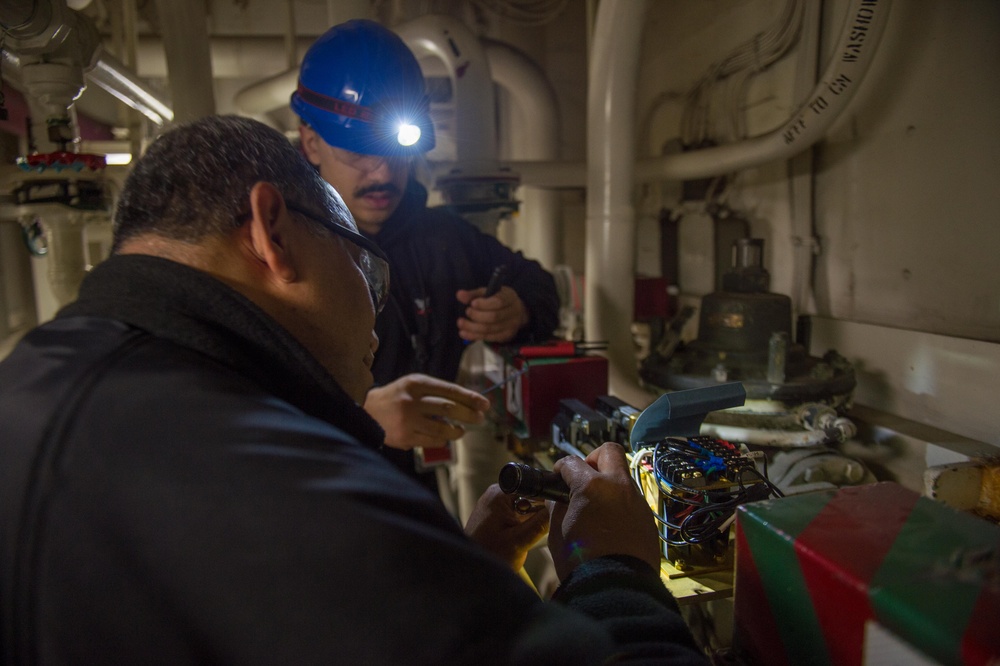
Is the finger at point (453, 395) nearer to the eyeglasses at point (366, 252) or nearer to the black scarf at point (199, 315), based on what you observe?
the eyeglasses at point (366, 252)

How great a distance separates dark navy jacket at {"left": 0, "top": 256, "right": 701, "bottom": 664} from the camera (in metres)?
Answer: 0.35

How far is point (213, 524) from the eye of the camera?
0.36m

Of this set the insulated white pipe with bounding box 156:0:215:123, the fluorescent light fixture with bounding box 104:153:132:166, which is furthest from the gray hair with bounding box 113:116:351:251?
the fluorescent light fixture with bounding box 104:153:132:166

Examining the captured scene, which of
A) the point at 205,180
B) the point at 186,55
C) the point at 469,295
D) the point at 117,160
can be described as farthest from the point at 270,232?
the point at 117,160

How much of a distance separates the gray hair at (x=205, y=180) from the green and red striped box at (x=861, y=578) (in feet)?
1.77

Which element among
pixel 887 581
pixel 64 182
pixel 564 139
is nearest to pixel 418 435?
pixel 887 581

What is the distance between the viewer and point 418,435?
3.66 feet

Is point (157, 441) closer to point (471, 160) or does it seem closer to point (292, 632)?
point (292, 632)

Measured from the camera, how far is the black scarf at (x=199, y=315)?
45cm

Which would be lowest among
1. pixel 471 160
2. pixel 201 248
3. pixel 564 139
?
pixel 201 248

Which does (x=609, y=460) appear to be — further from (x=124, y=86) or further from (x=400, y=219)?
(x=124, y=86)

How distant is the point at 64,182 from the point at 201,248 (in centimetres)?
149

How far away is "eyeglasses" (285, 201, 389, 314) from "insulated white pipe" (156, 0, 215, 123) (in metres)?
1.15

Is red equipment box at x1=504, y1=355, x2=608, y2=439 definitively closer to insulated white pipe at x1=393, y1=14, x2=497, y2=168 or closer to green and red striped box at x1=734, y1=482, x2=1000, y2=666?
green and red striped box at x1=734, y1=482, x2=1000, y2=666
